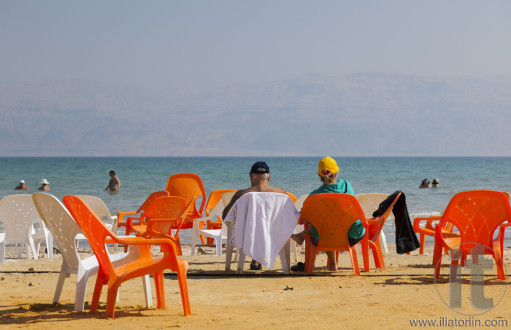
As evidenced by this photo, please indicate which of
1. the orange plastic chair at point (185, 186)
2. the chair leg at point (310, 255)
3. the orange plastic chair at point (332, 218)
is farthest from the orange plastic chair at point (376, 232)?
the orange plastic chair at point (185, 186)

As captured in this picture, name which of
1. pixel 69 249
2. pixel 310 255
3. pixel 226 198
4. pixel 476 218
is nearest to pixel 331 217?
pixel 310 255

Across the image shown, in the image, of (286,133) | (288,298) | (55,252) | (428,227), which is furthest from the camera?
(286,133)

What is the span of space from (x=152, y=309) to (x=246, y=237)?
2072mm

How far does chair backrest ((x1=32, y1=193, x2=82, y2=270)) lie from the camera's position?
5391mm

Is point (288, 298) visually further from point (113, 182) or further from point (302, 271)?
point (113, 182)

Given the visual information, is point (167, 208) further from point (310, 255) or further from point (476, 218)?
point (476, 218)

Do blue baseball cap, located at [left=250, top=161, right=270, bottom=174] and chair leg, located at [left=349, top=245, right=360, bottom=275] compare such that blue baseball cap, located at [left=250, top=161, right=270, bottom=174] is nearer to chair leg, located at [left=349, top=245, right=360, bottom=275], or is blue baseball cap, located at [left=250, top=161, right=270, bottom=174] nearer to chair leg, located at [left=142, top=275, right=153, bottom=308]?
chair leg, located at [left=349, top=245, right=360, bottom=275]

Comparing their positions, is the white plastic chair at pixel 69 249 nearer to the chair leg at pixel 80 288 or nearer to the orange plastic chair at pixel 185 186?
the chair leg at pixel 80 288

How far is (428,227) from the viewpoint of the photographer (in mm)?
8617

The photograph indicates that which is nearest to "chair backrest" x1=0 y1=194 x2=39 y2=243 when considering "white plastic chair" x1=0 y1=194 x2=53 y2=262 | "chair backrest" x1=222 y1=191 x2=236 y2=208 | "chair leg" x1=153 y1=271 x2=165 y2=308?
"white plastic chair" x1=0 y1=194 x2=53 y2=262

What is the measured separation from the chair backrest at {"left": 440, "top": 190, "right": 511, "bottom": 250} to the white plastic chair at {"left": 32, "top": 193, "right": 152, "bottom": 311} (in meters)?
2.83

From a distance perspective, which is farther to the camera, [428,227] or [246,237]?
[428,227]

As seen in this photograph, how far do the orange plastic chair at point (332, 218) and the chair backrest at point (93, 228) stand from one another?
9.12ft

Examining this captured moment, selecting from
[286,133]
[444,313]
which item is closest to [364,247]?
[444,313]
